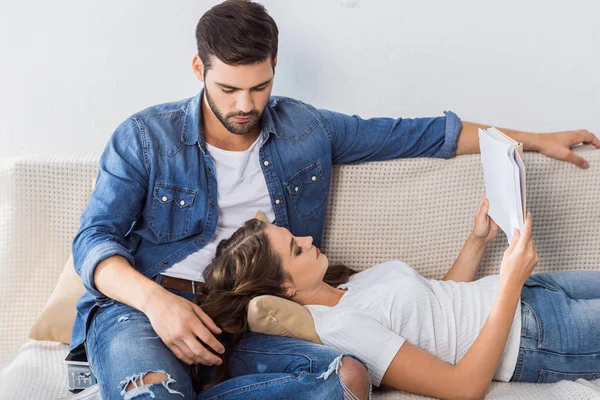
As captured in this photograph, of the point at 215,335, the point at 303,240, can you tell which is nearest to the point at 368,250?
the point at 303,240

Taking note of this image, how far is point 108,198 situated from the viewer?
5.96 ft

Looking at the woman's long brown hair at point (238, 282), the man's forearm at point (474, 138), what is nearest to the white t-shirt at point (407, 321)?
the woman's long brown hair at point (238, 282)

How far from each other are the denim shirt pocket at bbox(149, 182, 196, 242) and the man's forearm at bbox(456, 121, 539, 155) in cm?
75

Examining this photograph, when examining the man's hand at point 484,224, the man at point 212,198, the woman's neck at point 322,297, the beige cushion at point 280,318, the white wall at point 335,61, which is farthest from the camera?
the white wall at point 335,61

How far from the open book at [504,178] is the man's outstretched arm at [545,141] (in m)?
0.13

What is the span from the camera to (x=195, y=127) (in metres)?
1.92

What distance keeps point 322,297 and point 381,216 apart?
42 centimetres

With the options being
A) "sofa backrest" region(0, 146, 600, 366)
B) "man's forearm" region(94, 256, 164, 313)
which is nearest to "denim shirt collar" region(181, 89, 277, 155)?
"sofa backrest" region(0, 146, 600, 366)

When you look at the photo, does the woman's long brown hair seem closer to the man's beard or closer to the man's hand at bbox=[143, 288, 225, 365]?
the man's hand at bbox=[143, 288, 225, 365]

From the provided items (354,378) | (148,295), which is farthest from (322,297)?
(148,295)

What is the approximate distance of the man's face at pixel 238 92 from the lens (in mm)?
1790

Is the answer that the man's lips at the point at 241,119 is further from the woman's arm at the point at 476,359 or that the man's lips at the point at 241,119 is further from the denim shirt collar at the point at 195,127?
the woman's arm at the point at 476,359

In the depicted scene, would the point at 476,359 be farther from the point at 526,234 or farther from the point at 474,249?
the point at 474,249

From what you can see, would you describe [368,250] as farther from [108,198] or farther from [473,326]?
[108,198]
